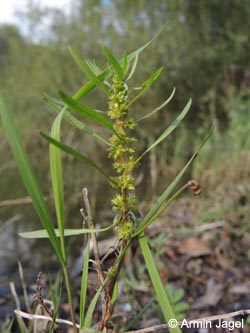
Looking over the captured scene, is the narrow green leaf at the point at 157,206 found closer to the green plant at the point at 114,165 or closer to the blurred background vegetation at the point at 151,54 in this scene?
the green plant at the point at 114,165

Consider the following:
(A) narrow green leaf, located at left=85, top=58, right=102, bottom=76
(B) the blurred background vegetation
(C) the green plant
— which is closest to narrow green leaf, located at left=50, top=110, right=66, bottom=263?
(C) the green plant

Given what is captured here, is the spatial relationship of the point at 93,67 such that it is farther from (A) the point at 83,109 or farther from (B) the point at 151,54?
(B) the point at 151,54

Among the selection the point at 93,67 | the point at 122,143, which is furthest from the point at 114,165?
the point at 93,67

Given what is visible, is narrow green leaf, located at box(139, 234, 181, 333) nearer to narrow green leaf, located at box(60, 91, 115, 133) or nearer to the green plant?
the green plant

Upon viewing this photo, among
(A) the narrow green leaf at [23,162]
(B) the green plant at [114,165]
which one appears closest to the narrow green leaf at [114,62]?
(B) the green plant at [114,165]

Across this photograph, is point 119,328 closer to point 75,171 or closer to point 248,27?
point 75,171

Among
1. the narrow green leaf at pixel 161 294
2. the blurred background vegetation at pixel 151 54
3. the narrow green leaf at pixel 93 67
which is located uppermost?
the blurred background vegetation at pixel 151 54

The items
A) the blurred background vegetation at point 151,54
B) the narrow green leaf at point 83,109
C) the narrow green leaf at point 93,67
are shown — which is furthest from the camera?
the blurred background vegetation at point 151,54
